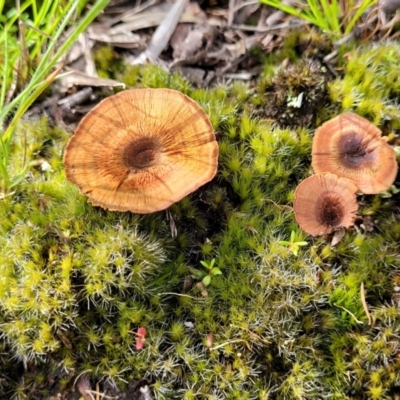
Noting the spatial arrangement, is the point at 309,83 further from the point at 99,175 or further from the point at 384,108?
the point at 99,175

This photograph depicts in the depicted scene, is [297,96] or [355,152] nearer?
[355,152]

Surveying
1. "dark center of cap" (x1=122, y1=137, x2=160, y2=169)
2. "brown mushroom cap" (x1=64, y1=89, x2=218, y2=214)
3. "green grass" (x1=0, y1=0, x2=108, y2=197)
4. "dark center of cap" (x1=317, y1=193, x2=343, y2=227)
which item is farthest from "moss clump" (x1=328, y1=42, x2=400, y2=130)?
"green grass" (x1=0, y1=0, x2=108, y2=197)

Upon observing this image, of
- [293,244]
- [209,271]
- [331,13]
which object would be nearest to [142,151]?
[209,271]

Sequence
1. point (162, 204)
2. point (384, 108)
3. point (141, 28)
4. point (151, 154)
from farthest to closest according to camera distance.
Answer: point (141, 28) → point (384, 108) → point (151, 154) → point (162, 204)

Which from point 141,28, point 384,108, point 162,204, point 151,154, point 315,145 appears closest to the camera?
point 162,204

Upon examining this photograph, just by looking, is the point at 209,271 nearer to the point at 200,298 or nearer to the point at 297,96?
the point at 200,298

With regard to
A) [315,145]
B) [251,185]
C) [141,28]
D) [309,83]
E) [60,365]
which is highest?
[141,28]

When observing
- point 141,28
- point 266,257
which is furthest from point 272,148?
point 141,28

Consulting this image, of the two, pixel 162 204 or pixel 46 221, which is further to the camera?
pixel 46 221
